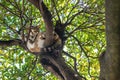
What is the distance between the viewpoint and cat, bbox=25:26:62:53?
502 centimetres

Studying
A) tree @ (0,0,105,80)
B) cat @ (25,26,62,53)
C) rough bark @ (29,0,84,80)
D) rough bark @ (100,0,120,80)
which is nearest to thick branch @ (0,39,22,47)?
tree @ (0,0,105,80)

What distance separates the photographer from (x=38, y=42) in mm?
5066

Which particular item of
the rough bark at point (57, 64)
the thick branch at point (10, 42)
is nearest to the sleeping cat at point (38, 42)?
the rough bark at point (57, 64)

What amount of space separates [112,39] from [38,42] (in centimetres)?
232

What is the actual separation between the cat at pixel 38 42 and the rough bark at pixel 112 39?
1952 mm

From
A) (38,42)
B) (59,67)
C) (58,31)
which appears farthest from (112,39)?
(58,31)

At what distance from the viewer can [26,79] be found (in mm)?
6285

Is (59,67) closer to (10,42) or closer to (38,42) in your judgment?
(38,42)

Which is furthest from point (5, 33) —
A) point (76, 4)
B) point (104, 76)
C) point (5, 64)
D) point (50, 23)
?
point (104, 76)

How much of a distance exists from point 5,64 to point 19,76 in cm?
95

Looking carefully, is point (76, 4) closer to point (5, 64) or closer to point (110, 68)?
point (5, 64)

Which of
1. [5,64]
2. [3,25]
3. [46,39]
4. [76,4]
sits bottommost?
[5,64]

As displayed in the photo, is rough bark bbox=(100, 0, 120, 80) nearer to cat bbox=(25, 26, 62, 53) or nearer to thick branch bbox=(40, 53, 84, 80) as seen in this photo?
thick branch bbox=(40, 53, 84, 80)

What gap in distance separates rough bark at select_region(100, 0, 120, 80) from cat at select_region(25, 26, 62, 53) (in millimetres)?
1952
